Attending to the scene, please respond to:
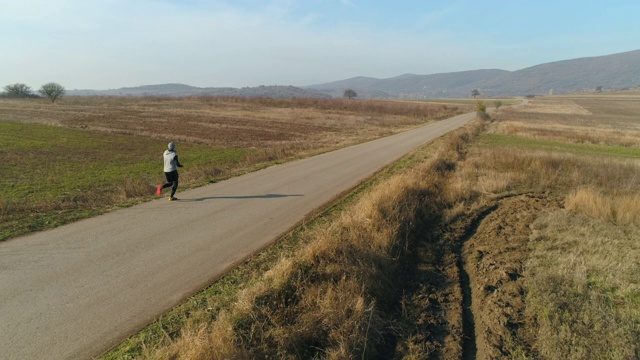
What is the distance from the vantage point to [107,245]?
7.70m

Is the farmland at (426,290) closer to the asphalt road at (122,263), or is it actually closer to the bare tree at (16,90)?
the asphalt road at (122,263)

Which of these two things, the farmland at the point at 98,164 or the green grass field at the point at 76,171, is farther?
the farmland at the point at 98,164

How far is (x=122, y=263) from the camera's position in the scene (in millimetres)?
6938

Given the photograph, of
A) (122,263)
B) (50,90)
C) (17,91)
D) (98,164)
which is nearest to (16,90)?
(17,91)

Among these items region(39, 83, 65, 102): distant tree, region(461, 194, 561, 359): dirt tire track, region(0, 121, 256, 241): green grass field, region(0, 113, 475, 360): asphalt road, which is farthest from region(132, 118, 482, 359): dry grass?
region(39, 83, 65, 102): distant tree

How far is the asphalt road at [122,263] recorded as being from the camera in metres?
4.94

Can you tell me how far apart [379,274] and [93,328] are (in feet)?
15.5

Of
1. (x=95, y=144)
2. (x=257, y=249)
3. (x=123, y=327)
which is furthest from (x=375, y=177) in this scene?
(x=95, y=144)

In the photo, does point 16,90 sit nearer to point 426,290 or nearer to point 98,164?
point 98,164

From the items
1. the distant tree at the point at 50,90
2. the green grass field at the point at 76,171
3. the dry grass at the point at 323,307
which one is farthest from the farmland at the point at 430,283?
the distant tree at the point at 50,90

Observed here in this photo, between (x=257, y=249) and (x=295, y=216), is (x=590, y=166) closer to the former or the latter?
(x=295, y=216)

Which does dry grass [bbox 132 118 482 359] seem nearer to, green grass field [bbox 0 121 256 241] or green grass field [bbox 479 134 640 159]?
green grass field [bbox 0 121 256 241]

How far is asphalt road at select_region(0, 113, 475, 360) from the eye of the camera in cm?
494

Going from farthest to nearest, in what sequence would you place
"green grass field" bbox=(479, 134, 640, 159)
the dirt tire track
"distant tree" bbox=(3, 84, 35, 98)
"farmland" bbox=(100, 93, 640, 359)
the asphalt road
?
1. "distant tree" bbox=(3, 84, 35, 98)
2. "green grass field" bbox=(479, 134, 640, 159)
3. the dirt tire track
4. "farmland" bbox=(100, 93, 640, 359)
5. the asphalt road
